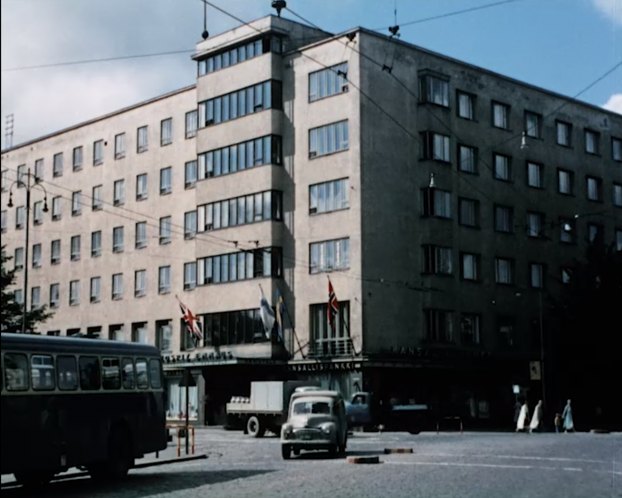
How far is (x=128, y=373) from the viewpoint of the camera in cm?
2181

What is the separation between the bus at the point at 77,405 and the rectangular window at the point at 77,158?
1965 inches

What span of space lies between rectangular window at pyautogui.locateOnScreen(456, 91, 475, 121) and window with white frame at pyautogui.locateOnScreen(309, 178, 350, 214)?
8617mm

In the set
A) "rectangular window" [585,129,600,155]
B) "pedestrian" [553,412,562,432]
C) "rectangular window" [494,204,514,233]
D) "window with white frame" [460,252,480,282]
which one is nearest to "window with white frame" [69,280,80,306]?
"window with white frame" [460,252,480,282]

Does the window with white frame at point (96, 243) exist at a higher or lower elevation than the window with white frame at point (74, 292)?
higher

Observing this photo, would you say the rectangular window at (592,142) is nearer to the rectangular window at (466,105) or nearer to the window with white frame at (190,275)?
the rectangular window at (466,105)

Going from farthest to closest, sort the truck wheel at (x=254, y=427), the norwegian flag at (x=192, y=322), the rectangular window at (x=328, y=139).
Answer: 1. the norwegian flag at (x=192, y=322)
2. the rectangular window at (x=328, y=139)
3. the truck wheel at (x=254, y=427)

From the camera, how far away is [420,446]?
3209 cm

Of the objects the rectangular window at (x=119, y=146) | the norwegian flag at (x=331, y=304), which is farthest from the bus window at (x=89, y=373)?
the rectangular window at (x=119, y=146)

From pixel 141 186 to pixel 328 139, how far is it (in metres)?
17.4

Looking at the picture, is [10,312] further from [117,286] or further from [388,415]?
[388,415]

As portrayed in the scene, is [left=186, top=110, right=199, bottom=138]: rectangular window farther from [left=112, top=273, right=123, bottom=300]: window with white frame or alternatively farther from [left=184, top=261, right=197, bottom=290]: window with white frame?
[left=112, top=273, right=123, bottom=300]: window with white frame

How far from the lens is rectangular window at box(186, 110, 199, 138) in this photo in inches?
2452

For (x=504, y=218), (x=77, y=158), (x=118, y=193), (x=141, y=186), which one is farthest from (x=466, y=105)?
(x=77, y=158)

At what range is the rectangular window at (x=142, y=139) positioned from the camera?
66.0 meters
